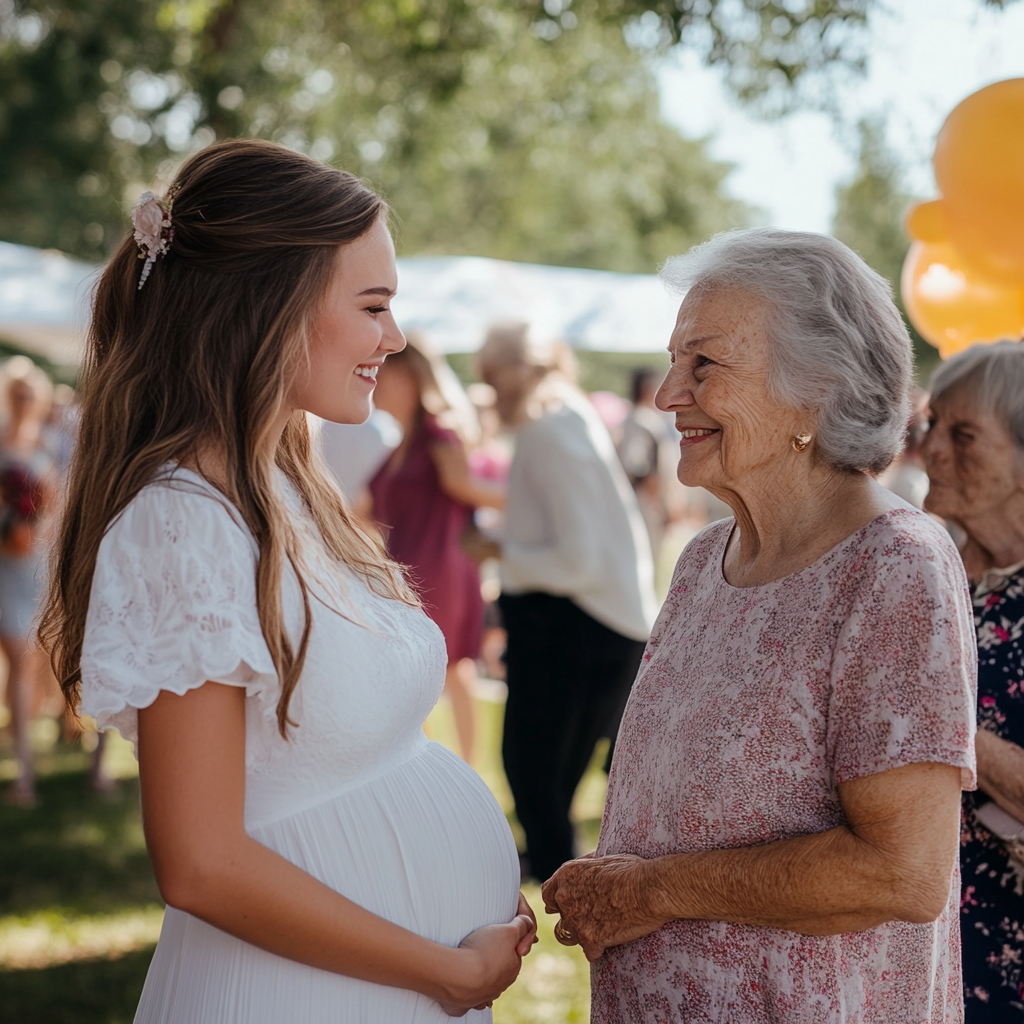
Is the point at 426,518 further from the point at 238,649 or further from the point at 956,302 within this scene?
the point at 238,649

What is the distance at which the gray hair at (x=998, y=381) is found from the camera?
2264mm

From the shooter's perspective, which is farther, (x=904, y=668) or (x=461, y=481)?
(x=461, y=481)

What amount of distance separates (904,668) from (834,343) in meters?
0.52

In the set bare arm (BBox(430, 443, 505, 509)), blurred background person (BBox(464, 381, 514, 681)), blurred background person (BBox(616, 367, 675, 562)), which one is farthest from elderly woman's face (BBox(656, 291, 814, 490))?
blurred background person (BBox(616, 367, 675, 562))

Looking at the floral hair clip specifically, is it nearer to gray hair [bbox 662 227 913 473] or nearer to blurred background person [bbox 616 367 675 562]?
gray hair [bbox 662 227 913 473]

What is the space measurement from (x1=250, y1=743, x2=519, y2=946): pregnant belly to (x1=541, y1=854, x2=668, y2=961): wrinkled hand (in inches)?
3.8

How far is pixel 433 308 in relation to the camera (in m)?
7.87

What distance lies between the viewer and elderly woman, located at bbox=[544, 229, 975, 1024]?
4.79ft

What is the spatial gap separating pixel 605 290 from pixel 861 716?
7839 millimetres

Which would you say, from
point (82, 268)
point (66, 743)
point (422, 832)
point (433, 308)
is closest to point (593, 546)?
point (422, 832)

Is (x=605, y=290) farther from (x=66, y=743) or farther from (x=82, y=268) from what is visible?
(x=66, y=743)

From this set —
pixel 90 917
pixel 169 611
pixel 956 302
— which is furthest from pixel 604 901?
pixel 90 917

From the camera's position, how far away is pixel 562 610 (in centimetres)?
432

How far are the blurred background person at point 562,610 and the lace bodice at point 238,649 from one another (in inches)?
105
